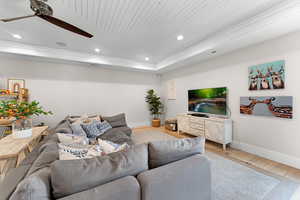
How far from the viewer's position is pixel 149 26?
239 centimetres

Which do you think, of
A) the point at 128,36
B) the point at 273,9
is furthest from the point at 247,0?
the point at 128,36

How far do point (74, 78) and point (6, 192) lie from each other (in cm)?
391

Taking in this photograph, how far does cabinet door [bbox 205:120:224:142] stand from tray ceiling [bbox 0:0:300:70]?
73.0 inches

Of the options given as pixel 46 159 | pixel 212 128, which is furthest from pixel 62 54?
pixel 212 128

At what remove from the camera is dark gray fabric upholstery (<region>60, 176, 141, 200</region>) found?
715 millimetres

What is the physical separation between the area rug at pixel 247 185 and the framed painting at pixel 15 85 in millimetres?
5228

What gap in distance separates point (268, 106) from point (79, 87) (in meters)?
5.28

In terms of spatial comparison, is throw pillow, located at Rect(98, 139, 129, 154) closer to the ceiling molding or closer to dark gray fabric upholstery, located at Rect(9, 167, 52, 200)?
dark gray fabric upholstery, located at Rect(9, 167, 52, 200)

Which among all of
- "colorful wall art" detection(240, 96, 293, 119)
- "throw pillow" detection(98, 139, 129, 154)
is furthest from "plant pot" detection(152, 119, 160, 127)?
"throw pillow" detection(98, 139, 129, 154)

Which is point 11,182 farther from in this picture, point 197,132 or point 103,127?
point 197,132

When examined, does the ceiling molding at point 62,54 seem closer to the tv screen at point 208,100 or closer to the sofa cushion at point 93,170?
the tv screen at point 208,100

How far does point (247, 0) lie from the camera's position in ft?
5.73

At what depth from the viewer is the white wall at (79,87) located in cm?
351

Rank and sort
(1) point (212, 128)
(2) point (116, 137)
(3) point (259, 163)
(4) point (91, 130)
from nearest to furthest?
(3) point (259, 163) → (2) point (116, 137) → (4) point (91, 130) → (1) point (212, 128)
